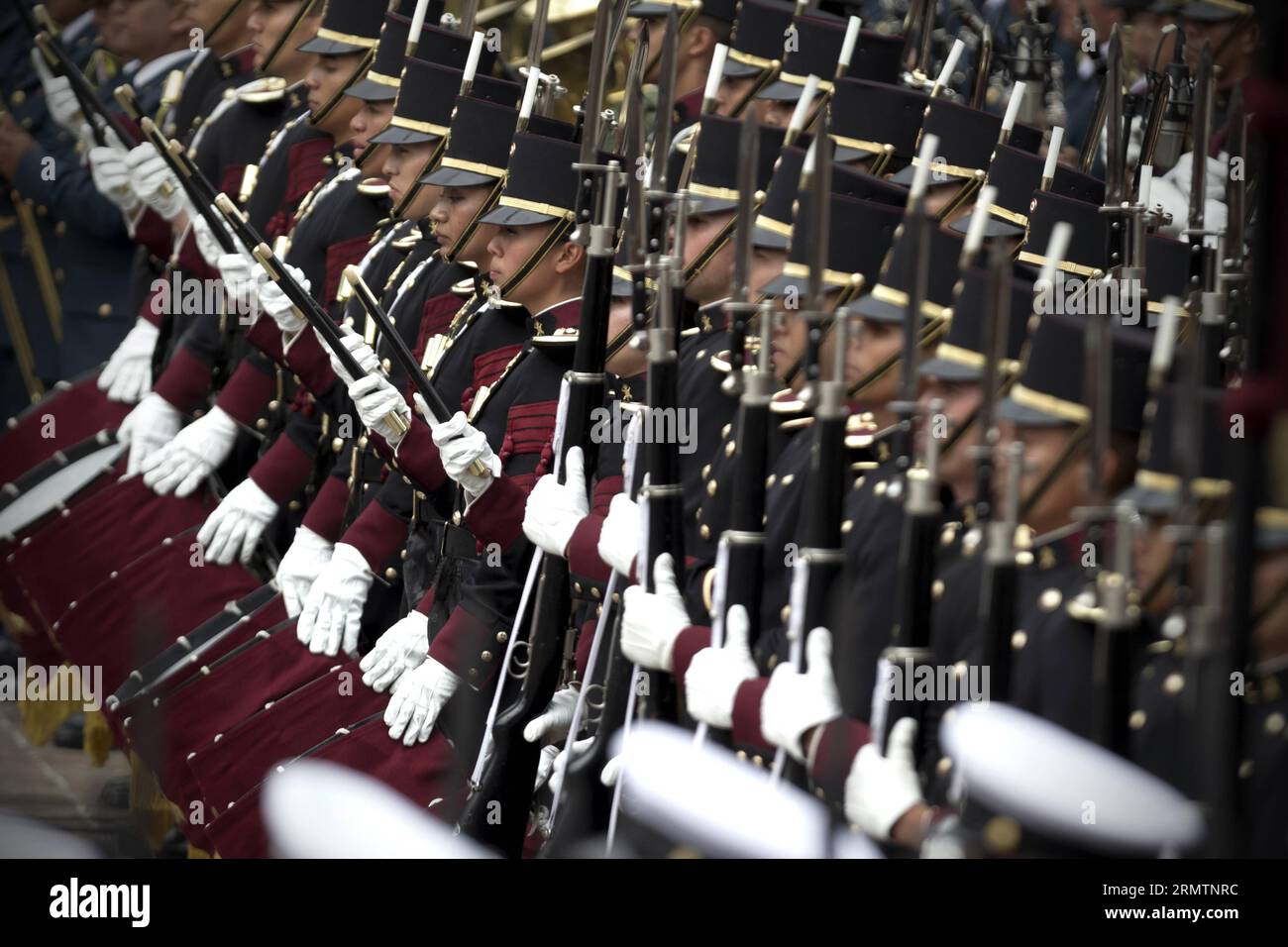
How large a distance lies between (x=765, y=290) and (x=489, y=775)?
146 centimetres

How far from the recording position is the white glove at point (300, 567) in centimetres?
711

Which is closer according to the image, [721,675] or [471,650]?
[721,675]

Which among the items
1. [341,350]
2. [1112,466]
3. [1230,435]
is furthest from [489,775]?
[1230,435]

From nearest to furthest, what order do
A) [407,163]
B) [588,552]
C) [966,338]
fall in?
[966,338], [588,552], [407,163]

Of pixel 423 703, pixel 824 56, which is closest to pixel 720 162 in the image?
pixel 824 56

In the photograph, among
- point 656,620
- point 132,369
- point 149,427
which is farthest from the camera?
point 132,369

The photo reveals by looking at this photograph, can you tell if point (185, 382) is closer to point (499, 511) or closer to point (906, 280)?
point (499, 511)

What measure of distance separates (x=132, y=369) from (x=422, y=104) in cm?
262

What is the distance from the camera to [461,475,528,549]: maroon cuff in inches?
234

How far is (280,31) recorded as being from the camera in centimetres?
859

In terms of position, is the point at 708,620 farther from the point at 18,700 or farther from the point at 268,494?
the point at 18,700

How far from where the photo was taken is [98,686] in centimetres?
752

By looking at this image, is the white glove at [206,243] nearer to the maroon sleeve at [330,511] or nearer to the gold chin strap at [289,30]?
the gold chin strap at [289,30]

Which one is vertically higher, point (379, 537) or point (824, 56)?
point (824, 56)
